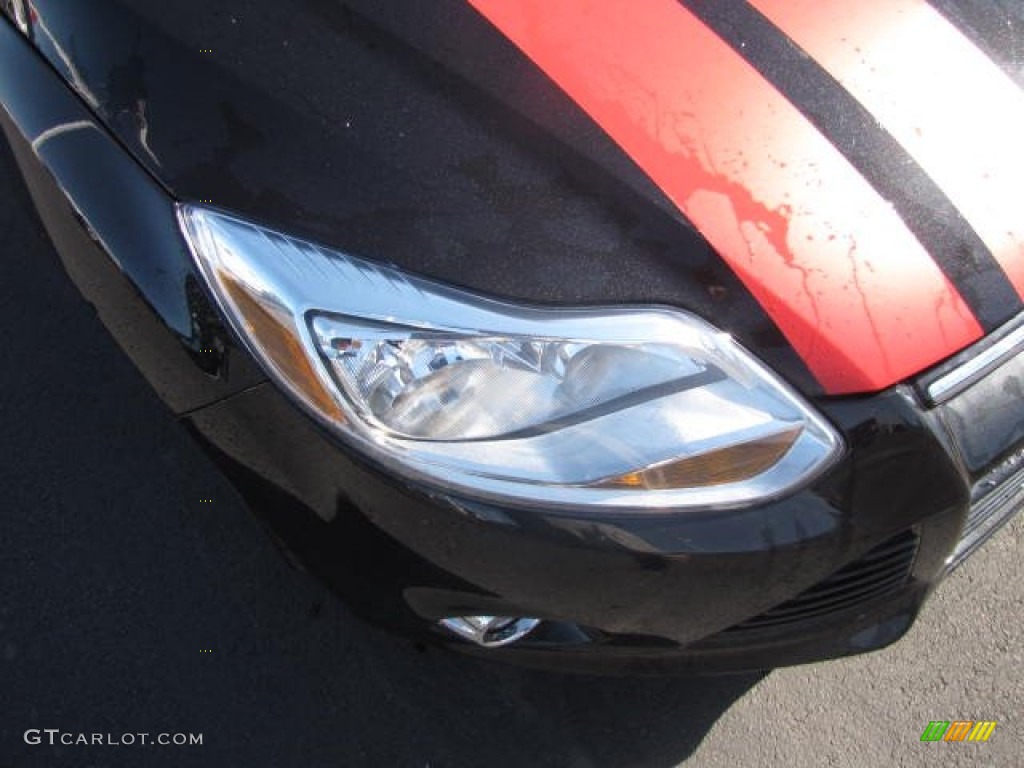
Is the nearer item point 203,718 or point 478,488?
point 478,488

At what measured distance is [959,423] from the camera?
138 cm

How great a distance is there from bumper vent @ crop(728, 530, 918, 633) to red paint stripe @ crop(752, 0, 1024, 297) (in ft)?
1.35

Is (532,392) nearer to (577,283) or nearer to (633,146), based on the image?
(577,283)

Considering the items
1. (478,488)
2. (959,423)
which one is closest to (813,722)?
(959,423)

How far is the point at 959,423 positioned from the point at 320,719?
4.31 feet

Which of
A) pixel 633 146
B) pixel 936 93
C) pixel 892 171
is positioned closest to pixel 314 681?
pixel 633 146

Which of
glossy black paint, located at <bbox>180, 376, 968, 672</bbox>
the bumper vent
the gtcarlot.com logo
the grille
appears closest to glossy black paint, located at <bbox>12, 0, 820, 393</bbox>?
glossy black paint, located at <bbox>180, 376, 968, 672</bbox>

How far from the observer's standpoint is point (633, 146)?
1398 millimetres

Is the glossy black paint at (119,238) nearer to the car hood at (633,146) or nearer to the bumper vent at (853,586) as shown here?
the car hood at (633,146)

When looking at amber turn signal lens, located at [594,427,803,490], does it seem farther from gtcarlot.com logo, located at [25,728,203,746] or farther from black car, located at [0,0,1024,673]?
gtcarlot.com logo, located at [25,728,203,746]

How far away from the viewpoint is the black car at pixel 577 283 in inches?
51.9

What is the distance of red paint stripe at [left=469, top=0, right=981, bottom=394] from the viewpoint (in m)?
1.33

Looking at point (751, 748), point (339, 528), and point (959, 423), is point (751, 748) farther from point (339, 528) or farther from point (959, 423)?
point (339, 528)

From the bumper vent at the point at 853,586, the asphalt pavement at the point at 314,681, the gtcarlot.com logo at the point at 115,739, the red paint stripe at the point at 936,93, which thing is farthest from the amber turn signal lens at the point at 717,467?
the gtcarlot.com logo at the point at 115,739
